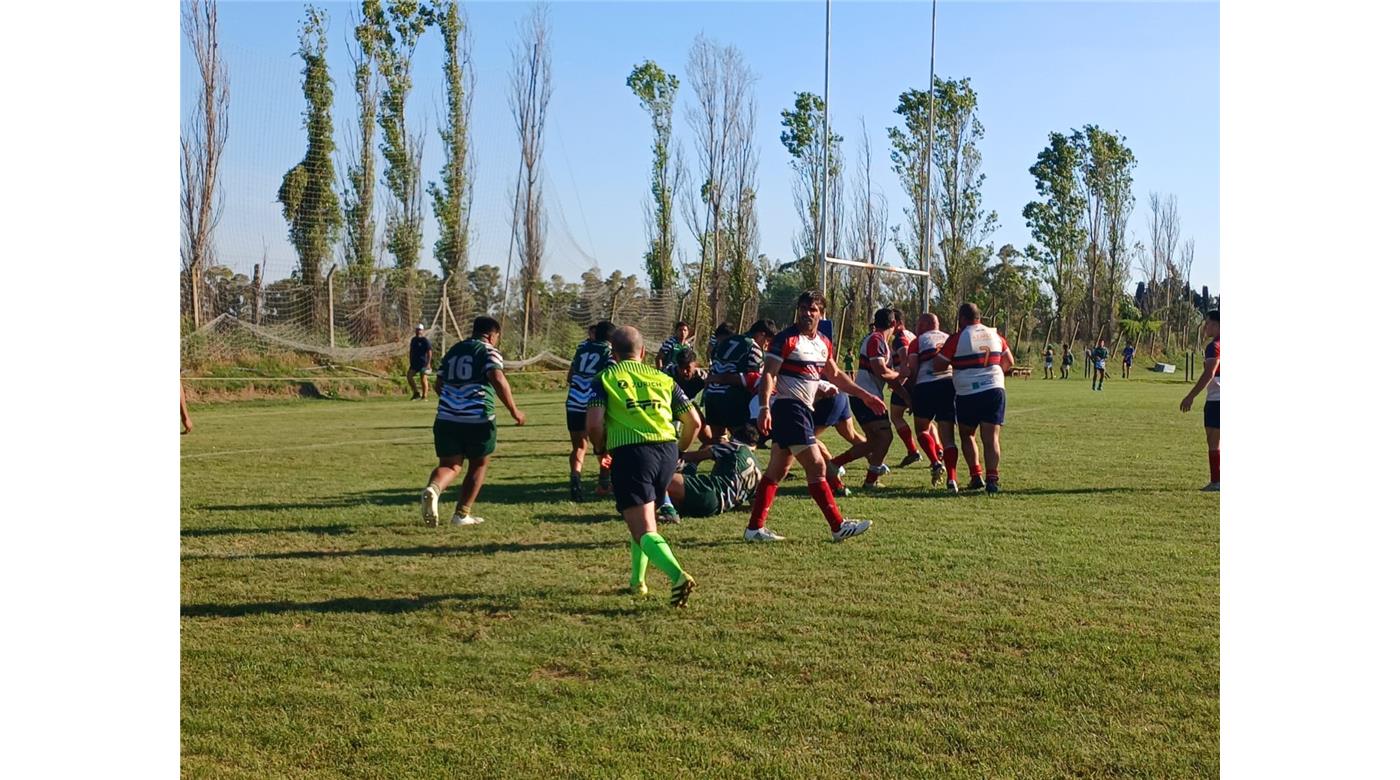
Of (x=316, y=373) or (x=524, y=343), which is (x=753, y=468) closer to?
(x=316, y=373)

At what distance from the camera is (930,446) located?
1156 cm

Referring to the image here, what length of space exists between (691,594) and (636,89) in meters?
39.4

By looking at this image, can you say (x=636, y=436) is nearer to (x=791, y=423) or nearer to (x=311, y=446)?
(x=791, y=423)

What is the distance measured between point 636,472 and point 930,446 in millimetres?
5906

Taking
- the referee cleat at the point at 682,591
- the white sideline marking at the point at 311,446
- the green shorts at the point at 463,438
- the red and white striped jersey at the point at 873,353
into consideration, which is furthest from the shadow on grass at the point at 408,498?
the white sideline marking at the point at 311,446

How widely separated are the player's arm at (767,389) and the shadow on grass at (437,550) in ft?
4.38

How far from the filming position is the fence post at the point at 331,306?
28.3 meters

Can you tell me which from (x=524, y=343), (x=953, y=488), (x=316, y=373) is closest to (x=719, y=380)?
(x=953, y=488)

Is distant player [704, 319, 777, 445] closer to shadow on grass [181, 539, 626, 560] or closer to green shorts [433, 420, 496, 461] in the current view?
green shorts [433, 420, 496, 461]

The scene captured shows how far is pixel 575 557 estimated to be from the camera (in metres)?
7.59

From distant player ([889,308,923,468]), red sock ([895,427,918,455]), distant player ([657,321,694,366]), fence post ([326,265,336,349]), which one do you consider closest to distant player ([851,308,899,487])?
distant player ([889,308,923,468])

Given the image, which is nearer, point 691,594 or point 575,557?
point 691,594

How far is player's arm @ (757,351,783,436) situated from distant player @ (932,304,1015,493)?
3213 mm

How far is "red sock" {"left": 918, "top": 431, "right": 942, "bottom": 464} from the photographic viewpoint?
37.6 ft
